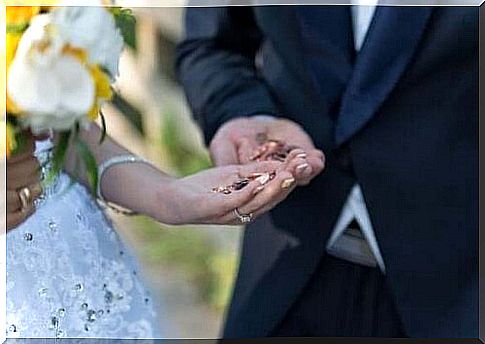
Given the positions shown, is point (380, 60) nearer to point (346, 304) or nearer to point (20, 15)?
point (346, 304)

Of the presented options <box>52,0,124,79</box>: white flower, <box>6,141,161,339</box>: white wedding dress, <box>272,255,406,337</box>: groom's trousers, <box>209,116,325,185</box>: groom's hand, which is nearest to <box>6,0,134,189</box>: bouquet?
<box>52,0,124,79</box>: white flower

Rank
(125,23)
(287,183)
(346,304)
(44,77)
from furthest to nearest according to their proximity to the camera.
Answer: (346,304), (287,183), (125,23), (44,77)

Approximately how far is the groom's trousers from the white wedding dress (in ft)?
0.55

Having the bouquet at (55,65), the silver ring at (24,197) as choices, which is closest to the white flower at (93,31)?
the bouquet at (55,65)

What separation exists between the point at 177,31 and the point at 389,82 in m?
0.26

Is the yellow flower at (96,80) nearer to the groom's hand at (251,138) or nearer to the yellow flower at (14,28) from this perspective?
the yellow flower at (14,28)

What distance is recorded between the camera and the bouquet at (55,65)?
0.71m

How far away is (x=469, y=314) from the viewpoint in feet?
3.27

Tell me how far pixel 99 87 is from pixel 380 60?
316 millimetres

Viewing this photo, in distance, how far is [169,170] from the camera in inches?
40.2

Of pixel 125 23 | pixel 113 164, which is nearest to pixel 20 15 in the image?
pixel 125 23

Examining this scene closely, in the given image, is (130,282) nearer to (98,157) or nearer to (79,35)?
(98,157)

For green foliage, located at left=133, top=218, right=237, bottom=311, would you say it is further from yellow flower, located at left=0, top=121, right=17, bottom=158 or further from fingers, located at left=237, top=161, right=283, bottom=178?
yellow flower, located at left=0, top=121, right=17, bottom=158

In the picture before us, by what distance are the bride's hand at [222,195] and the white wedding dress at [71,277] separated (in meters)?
0.07
